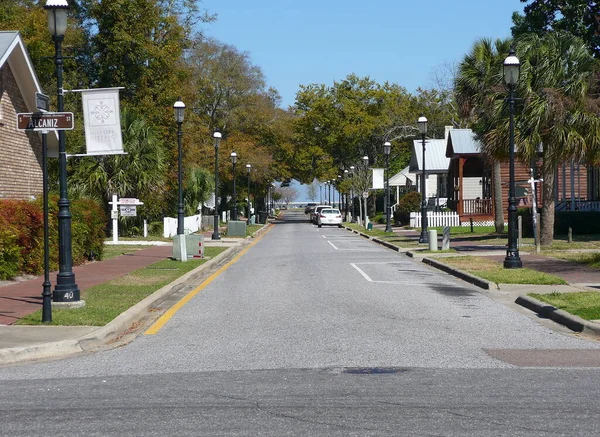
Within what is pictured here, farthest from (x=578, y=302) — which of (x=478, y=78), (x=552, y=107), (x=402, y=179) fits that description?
(x=402, y=179)

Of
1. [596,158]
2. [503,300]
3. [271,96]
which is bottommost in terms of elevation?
[503,300]

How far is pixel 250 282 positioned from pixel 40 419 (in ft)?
42.7

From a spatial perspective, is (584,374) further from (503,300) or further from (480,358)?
(503,300)

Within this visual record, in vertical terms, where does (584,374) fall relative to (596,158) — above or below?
below

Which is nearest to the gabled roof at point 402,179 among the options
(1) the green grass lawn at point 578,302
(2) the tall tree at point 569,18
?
(2) the tall tree at point 569,18

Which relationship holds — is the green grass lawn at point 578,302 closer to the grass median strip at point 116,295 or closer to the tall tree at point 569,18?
the grass median strip at point 116,295

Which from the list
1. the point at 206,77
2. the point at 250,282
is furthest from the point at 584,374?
the point at 206,77

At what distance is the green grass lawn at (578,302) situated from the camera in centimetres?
1282

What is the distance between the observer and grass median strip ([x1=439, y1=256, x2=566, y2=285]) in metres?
18.2

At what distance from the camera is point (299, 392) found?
7.96 metres

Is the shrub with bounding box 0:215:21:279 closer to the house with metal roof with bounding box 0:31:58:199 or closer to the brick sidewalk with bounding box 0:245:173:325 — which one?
the brick sidewalk with bounding box 0:245:173:325

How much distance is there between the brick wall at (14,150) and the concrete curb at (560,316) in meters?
15.9

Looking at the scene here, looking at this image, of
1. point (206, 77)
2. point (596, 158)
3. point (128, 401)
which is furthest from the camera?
point (206, 77)

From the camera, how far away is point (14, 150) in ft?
85.7
